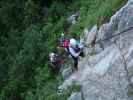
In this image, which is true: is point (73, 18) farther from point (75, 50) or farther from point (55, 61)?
point (75, 50)

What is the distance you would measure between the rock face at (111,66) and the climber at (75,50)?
0.71m

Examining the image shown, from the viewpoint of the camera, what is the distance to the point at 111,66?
36.3 ft

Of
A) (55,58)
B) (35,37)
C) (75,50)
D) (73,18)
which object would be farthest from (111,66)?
(35,37)

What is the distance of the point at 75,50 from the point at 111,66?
9.45 feet

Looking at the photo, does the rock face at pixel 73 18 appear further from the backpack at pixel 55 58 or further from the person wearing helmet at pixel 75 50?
the person wearing helmet at pixel 75 50

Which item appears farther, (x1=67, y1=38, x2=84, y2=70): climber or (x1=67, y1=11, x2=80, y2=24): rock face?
(x1=67, y1=11, x2=80, y2=24): rock face

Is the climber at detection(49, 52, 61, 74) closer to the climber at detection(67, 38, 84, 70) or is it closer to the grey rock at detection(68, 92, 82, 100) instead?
the climber at detection(67, 38, 84, 70)

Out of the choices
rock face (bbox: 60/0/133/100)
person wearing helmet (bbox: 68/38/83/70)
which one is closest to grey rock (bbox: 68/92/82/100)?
rock face (bbox: 60/0/133/100)

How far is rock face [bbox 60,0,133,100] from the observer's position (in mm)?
10508

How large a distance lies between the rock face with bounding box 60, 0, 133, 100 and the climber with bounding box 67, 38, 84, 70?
0.71 metres

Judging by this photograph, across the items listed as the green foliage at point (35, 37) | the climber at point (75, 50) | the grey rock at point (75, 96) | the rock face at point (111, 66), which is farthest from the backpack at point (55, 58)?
the grey rock at point (75, 96)

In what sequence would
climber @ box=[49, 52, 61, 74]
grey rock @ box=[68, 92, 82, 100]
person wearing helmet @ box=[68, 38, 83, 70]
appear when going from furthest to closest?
climber @ box=[49, 52, 61, 74], person wearing helmet @ box=[68, 38, 83, 70], grey rock @ box=[68, 92, 82, 100]

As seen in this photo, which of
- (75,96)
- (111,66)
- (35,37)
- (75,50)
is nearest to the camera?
(111,66)

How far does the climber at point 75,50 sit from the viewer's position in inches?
533
